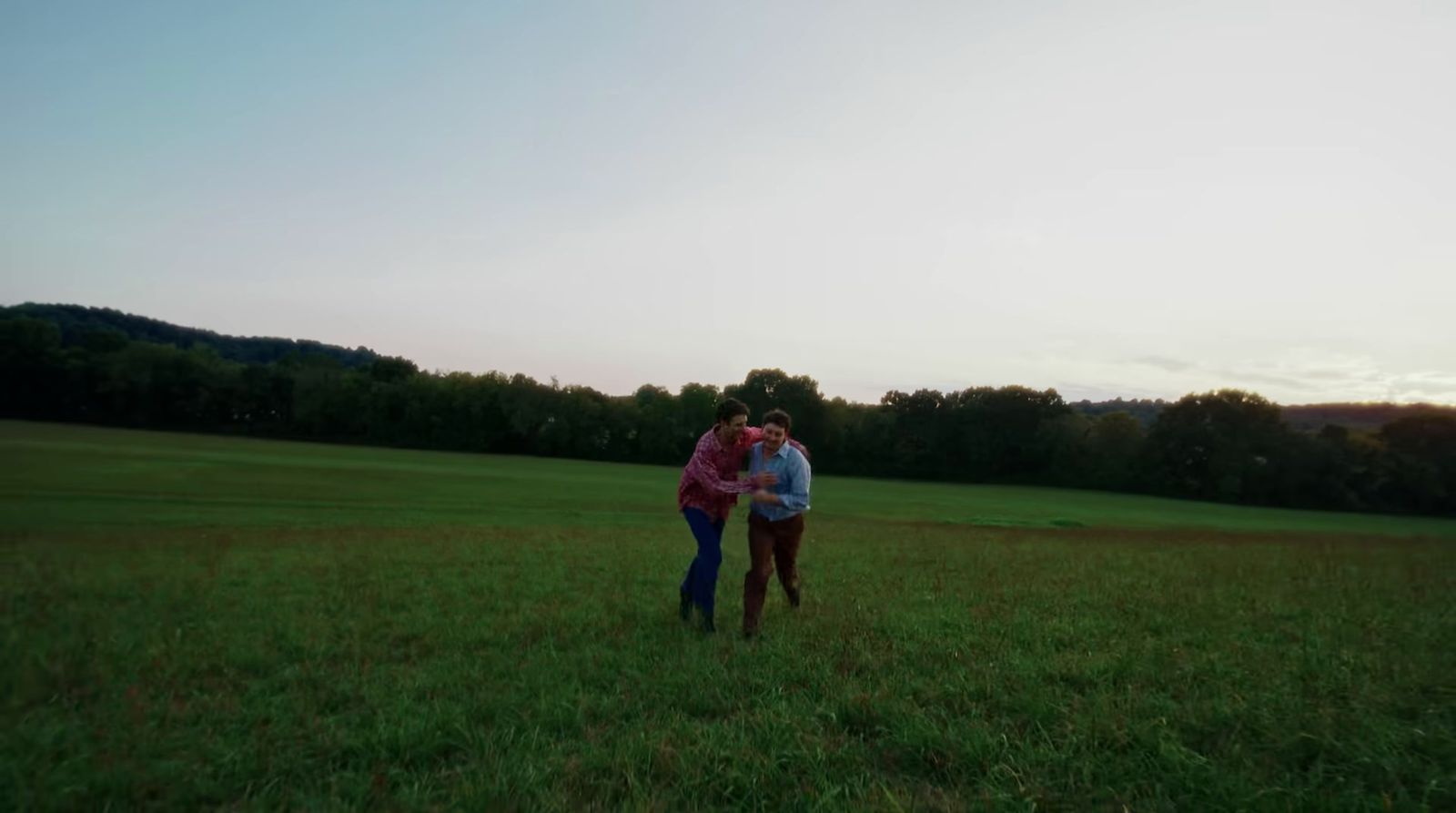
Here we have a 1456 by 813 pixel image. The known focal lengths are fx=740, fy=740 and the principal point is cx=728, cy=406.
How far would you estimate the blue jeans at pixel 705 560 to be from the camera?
25.2 feet

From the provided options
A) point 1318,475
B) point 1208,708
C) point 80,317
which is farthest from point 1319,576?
point 80,317

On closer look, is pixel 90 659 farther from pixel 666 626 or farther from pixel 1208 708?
pixel 1208 708

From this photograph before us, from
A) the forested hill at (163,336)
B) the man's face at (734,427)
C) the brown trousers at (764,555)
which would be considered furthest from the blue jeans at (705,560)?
the forested hill at (163,336)

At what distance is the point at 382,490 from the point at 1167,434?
75851 mm

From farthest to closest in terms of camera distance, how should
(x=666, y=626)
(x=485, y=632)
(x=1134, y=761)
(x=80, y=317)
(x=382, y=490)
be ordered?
(x=80, y=317) → (x=382, y=490) → (x=666, y=626) → (x=485, y=632) → (x=1134, y=761)

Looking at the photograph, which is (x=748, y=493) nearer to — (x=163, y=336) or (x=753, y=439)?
(x=753, y=439)

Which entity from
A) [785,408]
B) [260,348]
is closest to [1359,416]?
[785,408]

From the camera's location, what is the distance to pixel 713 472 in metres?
7.92

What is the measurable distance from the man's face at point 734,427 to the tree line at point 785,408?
251 ft

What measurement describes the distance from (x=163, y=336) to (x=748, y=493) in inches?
6351

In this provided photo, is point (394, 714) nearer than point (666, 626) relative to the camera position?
Yes

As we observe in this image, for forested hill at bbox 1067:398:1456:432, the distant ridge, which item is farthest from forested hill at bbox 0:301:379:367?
forested hill at bbox 1067:398:1456:432

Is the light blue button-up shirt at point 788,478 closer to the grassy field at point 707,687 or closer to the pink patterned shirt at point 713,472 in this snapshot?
the pink patterned shirt at point 713,472

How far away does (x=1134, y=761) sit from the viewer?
430cm
